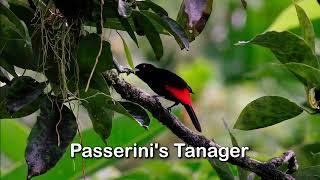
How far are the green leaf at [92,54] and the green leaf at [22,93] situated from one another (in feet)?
0.19

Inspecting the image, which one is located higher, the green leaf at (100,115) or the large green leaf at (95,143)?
the green leaf at (100,115)

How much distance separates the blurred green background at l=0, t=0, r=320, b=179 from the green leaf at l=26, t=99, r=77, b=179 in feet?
1.37

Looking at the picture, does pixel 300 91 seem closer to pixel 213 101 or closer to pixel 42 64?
pixel 42 64

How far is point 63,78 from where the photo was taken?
832mm

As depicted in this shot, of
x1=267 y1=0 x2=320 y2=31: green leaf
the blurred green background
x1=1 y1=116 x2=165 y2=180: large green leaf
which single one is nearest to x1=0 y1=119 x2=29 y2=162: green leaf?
the blurred green background

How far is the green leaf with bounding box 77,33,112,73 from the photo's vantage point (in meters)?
0.83

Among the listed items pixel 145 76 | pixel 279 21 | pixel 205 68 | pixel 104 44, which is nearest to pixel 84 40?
pixel 104 44

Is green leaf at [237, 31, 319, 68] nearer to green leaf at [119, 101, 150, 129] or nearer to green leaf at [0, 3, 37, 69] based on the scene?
green leaf at [119, 101, 150, 129]

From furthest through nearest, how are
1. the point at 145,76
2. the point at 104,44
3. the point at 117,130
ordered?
the point at 117,130, the point at 145,76, the point at 104,44

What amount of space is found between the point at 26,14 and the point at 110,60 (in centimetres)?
12

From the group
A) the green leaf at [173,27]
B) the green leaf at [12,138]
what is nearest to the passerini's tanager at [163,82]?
the green leaf at [173,27]

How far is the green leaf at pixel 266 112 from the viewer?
0.94m

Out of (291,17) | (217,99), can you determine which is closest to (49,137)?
(291,17)

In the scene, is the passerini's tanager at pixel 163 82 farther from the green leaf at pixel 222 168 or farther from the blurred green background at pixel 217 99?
the blurred green background at pixel 217 99
